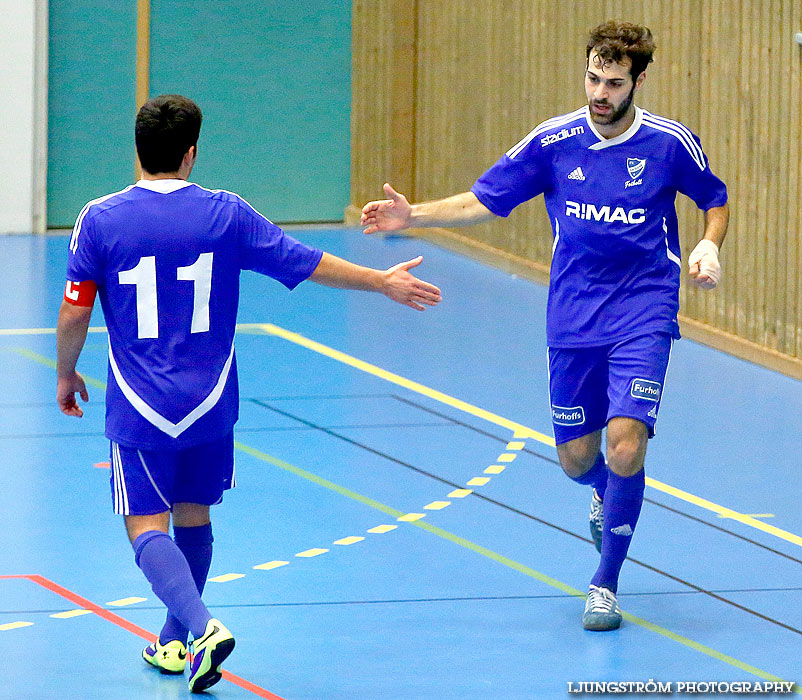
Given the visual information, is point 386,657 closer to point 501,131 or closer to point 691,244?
point 691,244

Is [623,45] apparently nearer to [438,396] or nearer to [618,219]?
[618,219]

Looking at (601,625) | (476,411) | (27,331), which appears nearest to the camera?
(601,625)

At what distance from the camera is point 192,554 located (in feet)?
17.0

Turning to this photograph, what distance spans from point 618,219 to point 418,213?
752 mm

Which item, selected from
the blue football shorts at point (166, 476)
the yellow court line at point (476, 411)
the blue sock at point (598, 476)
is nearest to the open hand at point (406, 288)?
the blue football shorts at point (166, 476)

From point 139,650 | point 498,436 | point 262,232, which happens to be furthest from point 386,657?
point 498,436

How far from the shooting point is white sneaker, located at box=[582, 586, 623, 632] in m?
5.74

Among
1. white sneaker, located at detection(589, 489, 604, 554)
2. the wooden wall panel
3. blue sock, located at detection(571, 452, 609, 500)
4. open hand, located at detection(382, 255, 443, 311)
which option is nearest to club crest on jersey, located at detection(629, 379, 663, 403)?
blue sock, located at detection(571, 452, 609, 500)

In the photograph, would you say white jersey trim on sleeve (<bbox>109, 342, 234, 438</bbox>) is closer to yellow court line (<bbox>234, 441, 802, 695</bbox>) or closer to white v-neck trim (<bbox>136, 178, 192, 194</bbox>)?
white v-neck trim (<bbox>136, 178, 192, 194</bbox>)

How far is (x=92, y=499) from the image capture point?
24.2 ft

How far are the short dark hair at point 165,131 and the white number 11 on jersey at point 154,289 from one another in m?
0.30

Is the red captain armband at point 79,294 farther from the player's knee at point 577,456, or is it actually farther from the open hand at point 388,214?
the player's knee at point 577,456

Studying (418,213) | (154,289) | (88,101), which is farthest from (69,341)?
(88,101)

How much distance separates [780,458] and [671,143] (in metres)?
2.89
